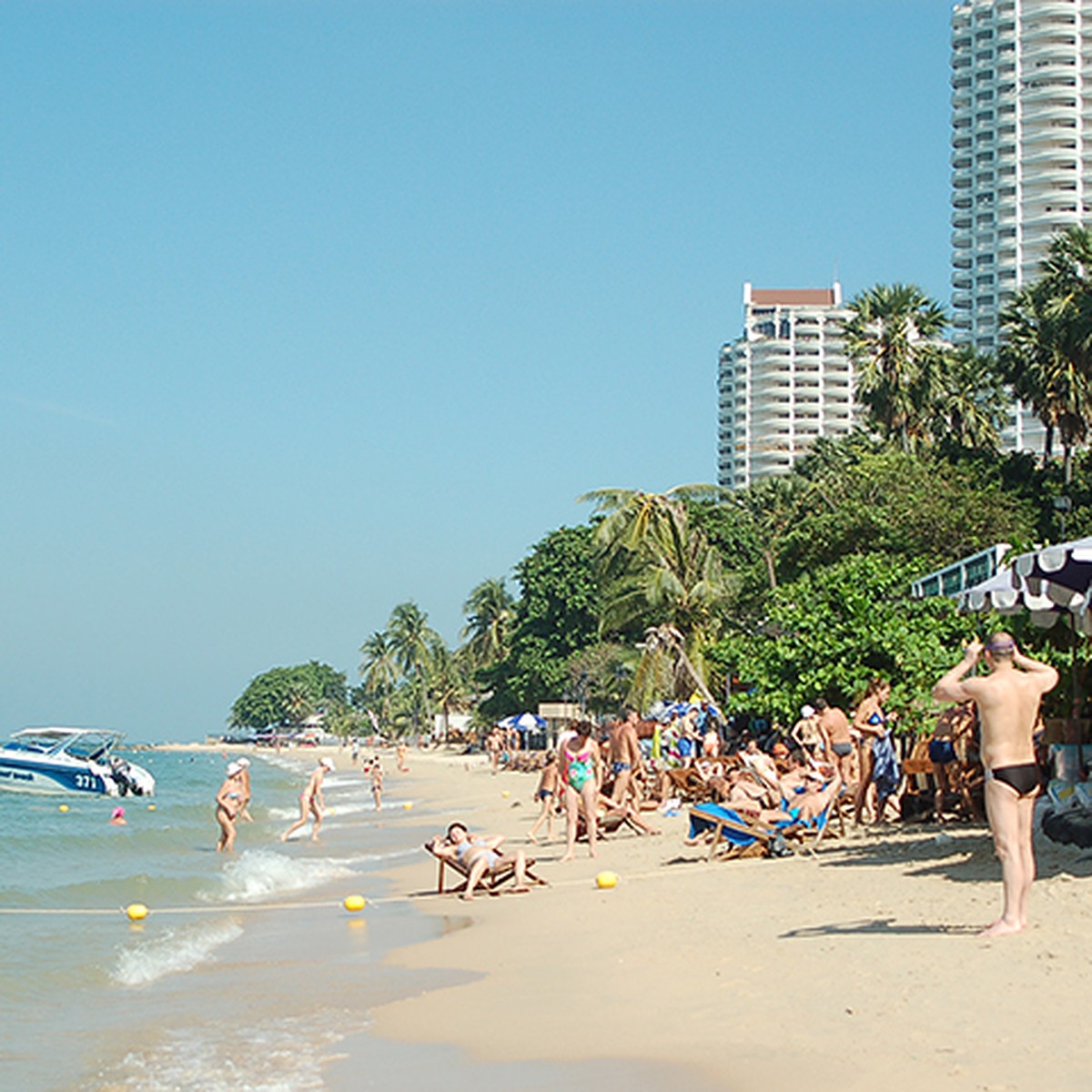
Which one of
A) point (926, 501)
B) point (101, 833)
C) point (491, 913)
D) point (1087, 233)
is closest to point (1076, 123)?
point (1087, 233)

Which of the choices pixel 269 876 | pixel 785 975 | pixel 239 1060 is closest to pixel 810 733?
pixel 269 876

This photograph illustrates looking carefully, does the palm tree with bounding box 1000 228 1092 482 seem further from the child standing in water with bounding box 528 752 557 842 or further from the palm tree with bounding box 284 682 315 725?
the palm tree with bounding box 284 682 315 725

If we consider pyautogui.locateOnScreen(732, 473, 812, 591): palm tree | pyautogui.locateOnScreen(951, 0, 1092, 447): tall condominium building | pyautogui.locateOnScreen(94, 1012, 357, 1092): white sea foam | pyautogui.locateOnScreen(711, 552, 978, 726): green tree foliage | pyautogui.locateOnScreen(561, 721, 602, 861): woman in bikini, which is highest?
pyautogui.locateOnScreen(951, 0, 1092, 447): tall condominium building

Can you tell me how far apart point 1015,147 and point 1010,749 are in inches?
5555

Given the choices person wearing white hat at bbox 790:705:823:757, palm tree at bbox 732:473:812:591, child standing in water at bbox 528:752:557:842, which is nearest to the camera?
person wearing white hat at bbox 790:705:823:757

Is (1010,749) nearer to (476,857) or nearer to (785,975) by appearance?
(785,975)

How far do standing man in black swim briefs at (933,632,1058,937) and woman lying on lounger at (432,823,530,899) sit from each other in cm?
623

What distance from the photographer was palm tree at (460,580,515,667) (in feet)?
294

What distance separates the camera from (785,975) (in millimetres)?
7469

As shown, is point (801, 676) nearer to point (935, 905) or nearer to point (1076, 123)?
point (935, 905)

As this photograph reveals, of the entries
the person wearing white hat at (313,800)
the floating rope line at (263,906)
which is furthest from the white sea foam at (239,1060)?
the person wearing white hat at (313,800)

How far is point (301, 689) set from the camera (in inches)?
7092

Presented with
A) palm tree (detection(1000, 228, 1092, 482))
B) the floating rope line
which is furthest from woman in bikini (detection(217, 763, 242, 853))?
palm tree (detection(1000, 228, 1092, 482))

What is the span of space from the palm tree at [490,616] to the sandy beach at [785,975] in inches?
3019
